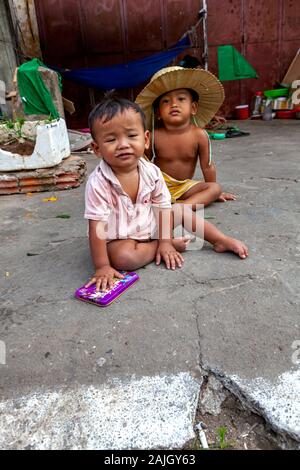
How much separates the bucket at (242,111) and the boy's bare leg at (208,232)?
5812 millimetres

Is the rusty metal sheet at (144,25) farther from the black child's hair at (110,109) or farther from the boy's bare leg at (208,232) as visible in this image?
the black child's hair at (110,109)

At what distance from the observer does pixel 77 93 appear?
276 inches

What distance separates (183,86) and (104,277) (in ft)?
4.47

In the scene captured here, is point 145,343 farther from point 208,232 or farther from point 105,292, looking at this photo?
point 208,232

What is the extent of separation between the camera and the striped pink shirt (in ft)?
5.43

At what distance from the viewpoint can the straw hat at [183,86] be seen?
7.19 ft

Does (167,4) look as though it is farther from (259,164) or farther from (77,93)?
(259,164)

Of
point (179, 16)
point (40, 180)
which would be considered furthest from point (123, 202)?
point (179, 16)

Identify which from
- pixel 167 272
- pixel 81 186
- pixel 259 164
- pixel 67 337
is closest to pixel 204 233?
pixel 167 272

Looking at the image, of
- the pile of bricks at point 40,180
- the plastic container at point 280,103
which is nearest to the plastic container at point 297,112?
the plastic container at point 280,103

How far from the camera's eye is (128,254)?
1696mm

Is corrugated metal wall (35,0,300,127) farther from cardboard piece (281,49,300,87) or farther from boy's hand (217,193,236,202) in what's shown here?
boy's hand (217,193,236,202)

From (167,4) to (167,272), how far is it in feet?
20.7

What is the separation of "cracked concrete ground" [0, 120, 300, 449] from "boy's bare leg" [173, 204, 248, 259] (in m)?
0.05
